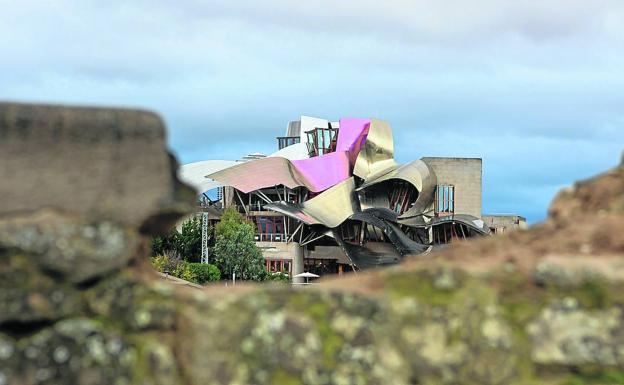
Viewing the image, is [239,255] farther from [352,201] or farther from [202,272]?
[352,201]

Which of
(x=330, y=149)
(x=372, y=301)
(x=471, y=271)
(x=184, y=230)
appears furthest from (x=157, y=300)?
(x=330, y=149)

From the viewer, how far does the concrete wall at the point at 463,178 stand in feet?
226

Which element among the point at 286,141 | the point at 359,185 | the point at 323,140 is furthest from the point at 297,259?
the point at 286,141

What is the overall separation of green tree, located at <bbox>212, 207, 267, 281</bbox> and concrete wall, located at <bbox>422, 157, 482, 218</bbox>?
1755 centimetres

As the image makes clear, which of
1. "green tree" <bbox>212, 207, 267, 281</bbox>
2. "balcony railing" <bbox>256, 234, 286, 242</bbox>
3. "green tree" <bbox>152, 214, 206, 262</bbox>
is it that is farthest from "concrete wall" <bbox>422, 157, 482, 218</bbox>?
"green tree" <bbox>152, 214, 206, 262</bbox>

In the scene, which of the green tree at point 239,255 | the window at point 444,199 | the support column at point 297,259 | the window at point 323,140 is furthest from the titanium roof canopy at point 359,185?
the green tree at point 239,255

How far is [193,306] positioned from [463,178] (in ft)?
219

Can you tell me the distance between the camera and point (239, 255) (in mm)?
58062

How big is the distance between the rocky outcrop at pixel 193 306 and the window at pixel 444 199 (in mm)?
63623

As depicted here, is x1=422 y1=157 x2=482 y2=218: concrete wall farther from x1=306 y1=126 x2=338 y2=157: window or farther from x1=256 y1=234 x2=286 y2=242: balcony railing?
x1=256 y1=234 x2=286 y2=242: balcony railing

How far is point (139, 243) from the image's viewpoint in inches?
158

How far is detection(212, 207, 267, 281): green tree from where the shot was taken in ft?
191

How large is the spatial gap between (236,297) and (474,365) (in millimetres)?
1149

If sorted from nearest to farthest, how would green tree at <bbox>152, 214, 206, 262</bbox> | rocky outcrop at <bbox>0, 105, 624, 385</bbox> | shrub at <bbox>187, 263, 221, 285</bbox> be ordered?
rocky outcrop at <bbox>0, 105, 624, 385</bbox> → shrub at <bbox>187, 263, 221, 285</bbox> → green tree at <bbox>152, 214, 206, 262</bbox>
